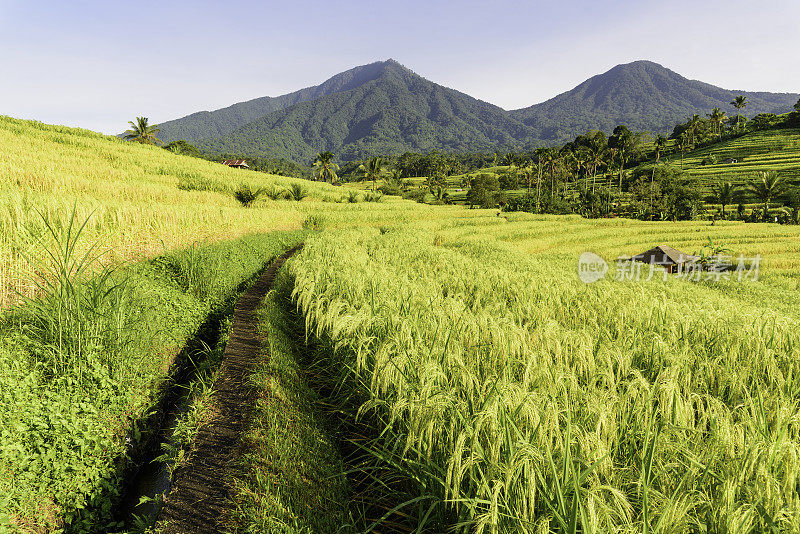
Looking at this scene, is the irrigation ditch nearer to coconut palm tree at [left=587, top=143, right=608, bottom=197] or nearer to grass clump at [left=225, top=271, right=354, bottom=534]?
grass clump at [left=225, top=271, right=354, bottom=534]

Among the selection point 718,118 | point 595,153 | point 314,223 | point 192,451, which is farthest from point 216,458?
point 718,118

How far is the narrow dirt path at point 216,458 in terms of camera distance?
2.98m

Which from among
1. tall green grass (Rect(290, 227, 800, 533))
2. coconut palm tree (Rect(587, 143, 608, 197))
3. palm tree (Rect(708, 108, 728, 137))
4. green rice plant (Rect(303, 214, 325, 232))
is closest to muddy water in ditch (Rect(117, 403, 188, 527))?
tall green grass (Rect(290, 227, 800, 533))

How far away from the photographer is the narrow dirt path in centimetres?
298

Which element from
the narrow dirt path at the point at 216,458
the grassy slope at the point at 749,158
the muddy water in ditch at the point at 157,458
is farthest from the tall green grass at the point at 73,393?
the grassy slope at the point at 749,158

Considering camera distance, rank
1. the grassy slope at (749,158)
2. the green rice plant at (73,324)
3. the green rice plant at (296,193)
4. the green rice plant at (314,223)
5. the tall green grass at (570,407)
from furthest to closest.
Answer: the grassy slope at (749,158) → the green rice plant at (296,193) → the green rice plant at (314,223) → the green rice plant at (73,324) → the tall green grass at (570,407)

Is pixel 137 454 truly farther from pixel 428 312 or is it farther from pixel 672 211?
pixel 672 211

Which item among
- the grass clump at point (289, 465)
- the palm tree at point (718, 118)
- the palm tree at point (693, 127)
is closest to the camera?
the grass clump at point (289, 465)

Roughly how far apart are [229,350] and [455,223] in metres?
31.7

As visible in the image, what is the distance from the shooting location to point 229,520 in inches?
112

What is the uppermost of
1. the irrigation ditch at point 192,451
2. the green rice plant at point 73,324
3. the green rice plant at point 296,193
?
the green rice plant at point 296,193

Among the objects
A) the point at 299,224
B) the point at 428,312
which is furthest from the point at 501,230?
the point at 428,312

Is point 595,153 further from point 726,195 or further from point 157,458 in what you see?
point 157,458

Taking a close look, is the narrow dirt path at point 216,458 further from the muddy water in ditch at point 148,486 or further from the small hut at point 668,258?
the small hut at point 668,258
